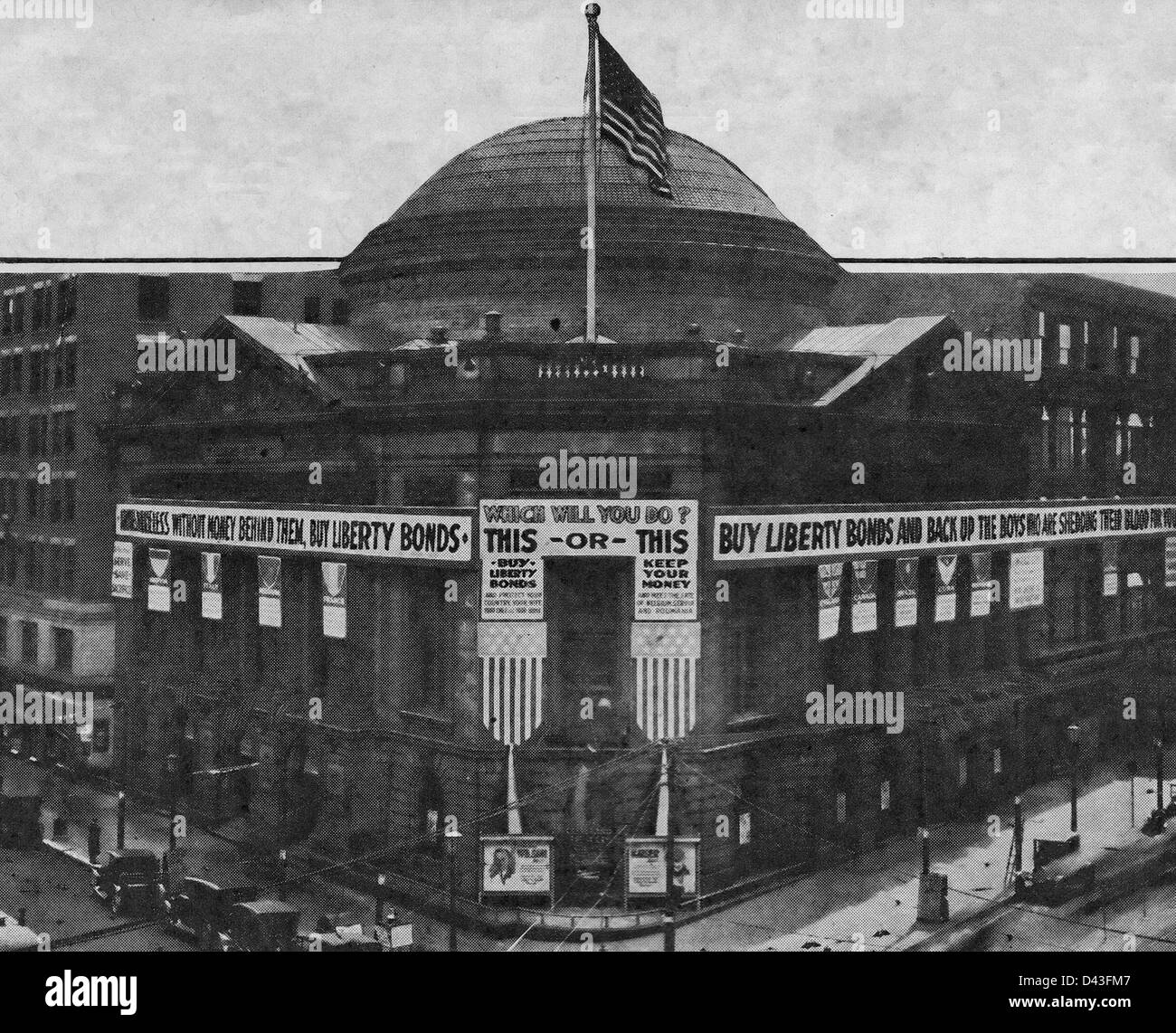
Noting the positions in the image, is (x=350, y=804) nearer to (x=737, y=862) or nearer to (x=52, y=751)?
(x=737, y=862)

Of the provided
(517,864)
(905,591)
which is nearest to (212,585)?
(517,864)

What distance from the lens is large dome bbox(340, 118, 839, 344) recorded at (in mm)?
42812

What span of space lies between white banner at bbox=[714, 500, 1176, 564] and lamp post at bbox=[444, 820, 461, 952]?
8.94 meters

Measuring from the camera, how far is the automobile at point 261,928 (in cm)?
3312

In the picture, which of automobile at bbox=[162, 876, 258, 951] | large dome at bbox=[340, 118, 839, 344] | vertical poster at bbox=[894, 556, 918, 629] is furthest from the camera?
large dome at bbox=[340, 118, 839, 344]

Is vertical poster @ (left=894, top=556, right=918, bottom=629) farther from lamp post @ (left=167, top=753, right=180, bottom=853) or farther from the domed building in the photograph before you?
lamp post @ (left=167, top=753, right=180, bottom=853)

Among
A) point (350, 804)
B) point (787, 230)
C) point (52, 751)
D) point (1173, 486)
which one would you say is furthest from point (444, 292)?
point (1173, 486)

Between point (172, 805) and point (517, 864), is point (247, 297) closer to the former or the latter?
point (172, 805)

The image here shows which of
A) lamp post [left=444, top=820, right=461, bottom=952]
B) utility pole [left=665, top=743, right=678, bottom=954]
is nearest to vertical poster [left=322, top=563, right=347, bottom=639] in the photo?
lamp post [left=444, top=820, right=461, bottom=952]

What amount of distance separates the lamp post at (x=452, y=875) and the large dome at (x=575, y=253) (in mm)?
13757

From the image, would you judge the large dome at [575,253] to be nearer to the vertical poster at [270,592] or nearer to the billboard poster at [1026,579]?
the vertical poster at [270,592]

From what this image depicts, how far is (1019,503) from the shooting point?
148 ft

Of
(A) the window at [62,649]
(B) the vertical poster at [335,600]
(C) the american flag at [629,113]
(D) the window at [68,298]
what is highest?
Answer: (C) the american flag at [629,113]

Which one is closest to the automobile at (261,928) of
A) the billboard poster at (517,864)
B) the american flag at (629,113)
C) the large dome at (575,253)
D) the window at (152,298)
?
the billboard poster at (517,864)
